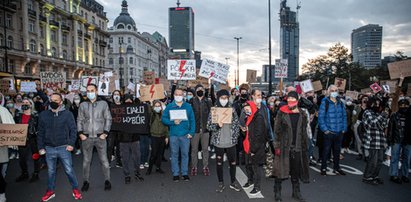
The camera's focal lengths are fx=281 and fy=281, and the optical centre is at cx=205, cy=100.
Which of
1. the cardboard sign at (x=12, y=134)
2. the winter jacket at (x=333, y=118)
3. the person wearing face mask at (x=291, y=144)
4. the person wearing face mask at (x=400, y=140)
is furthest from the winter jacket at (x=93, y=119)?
the person wearing face mask at (x=400, y=140)

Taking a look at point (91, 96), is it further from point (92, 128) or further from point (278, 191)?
point (278, 191)

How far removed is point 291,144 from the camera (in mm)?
5117

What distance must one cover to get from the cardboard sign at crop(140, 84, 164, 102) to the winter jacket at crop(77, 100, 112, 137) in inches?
93.7

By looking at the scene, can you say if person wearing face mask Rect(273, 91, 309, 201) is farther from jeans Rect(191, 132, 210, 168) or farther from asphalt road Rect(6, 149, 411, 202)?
jeans Rect(191, 132, 210, 168)

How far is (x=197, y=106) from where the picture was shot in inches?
292

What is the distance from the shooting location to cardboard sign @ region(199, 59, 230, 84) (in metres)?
10.5

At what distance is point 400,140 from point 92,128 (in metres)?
6.76

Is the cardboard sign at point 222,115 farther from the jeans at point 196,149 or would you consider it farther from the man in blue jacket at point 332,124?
the man in blue jacket at point 332,124

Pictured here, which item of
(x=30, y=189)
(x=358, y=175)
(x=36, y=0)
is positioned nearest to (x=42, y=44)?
(x=36, y=0)

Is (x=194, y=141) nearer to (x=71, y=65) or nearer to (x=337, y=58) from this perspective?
(x=337, y=58)

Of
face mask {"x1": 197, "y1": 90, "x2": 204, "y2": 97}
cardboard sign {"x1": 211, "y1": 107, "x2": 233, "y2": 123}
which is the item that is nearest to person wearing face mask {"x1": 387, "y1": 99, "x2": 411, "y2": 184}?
cardboard sign {"x1": 211, "y1": 107, "x2": 233, "y2": 123}

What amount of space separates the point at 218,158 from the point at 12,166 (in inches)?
248

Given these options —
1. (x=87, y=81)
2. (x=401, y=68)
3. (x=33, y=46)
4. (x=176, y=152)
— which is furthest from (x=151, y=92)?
(x=33, y=46)

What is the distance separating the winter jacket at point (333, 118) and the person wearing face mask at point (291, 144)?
2.10m
